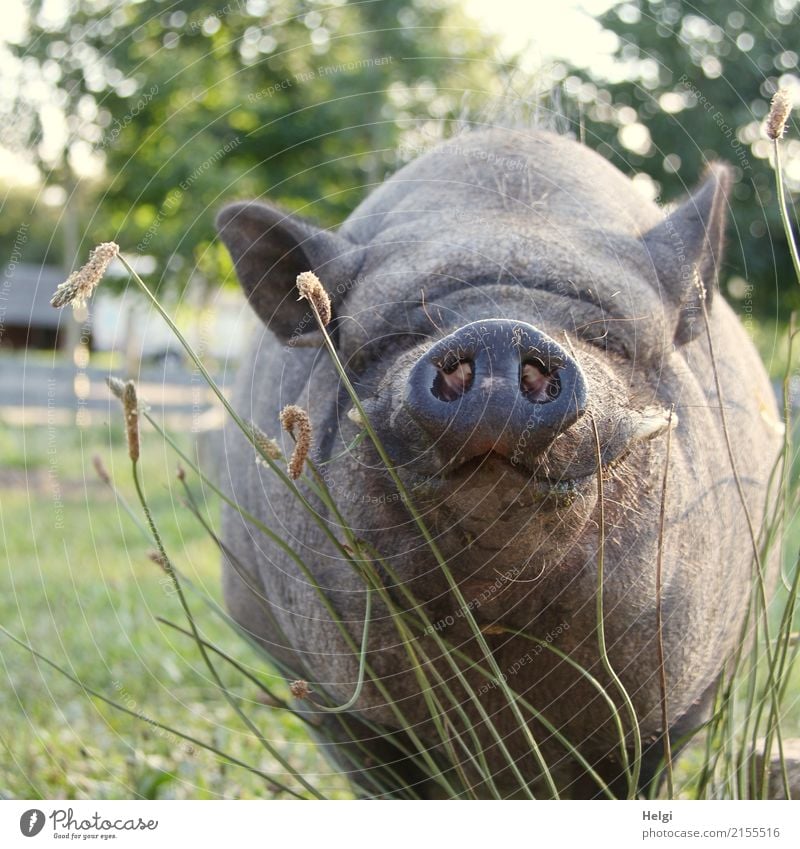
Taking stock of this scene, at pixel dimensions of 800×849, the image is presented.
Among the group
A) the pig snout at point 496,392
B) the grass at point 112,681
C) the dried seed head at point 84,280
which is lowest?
the grass at point 112,681

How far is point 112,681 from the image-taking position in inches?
195

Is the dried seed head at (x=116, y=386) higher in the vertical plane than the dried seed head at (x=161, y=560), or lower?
higher

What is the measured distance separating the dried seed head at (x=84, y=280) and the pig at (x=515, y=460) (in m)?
0.61

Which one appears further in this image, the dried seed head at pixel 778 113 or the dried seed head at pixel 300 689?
the dried seed head at pixel 300 689

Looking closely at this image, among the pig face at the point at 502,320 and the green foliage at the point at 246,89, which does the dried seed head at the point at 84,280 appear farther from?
the green foliage at the point at 246,89

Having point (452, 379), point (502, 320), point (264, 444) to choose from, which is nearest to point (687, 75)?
point (502, 320)

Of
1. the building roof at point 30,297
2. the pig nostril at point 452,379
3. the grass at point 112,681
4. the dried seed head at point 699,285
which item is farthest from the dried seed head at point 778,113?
the building roof at point 30,297

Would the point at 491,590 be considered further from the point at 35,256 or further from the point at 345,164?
the point at 35,256

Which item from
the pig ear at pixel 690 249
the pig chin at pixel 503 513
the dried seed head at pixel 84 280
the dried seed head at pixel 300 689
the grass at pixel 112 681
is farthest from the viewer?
the grass at pixel 112 681

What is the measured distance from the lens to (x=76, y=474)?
1130cm

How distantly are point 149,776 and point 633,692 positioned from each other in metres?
1.76

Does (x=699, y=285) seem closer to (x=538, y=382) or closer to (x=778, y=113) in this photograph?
(x=778, y=113)

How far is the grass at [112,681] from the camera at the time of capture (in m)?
3.50
